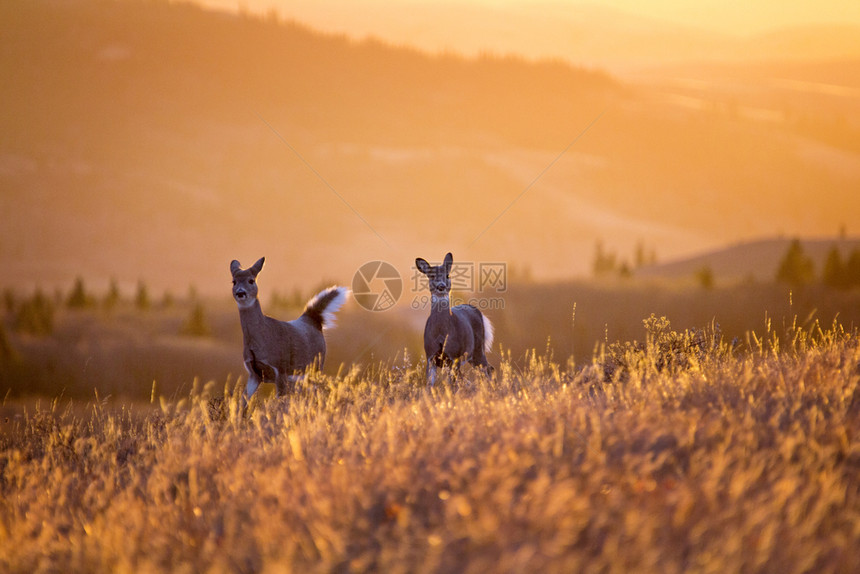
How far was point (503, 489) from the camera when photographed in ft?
19.8

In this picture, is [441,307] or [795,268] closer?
[441,307]

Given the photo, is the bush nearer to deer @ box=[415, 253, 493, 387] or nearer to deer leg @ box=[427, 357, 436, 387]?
deer leg @ box=[427, 357, 436, 387]

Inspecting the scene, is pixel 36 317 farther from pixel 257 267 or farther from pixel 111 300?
pixel 257 267

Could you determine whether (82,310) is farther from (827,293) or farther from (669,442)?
(669,442)

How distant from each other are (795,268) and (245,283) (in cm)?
5707

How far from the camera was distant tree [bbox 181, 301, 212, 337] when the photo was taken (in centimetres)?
8131

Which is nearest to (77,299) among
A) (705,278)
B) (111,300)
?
(111,300)

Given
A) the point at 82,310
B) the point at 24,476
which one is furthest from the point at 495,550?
the point at 82,310

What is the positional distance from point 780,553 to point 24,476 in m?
8.20

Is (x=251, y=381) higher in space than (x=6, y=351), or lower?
higher

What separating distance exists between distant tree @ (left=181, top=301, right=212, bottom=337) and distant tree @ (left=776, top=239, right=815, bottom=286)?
2172 inches

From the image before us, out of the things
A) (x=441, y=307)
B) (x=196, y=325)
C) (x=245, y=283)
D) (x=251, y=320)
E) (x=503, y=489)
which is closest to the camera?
(x=503, y=489)

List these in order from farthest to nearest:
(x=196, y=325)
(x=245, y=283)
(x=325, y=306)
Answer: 1. (x=196, y=325)
2. (x=325, y=306)
3. (x=245, y=283)

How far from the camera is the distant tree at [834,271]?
60.1 meters
